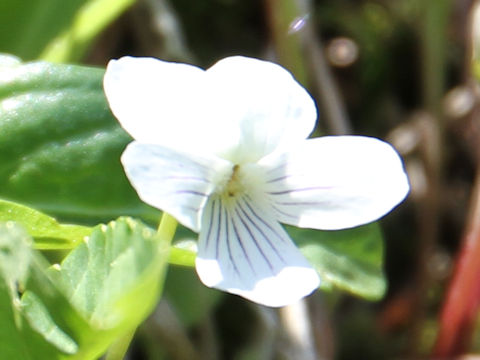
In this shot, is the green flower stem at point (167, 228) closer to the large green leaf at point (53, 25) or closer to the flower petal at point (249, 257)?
the flower petal at point (249, 257)

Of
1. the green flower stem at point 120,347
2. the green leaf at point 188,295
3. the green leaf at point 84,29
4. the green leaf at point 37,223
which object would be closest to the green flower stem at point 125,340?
the green flower stem at point 120,347

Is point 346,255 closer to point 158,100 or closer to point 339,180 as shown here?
point 339,180

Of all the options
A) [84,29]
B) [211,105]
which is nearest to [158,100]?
[211,105]

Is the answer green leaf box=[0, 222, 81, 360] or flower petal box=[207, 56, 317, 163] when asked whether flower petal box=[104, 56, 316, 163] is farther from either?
green leaf box=[0, 222, 81, 360]

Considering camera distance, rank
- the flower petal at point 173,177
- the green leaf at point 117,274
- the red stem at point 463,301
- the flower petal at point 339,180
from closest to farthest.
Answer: the green leaf at point 117,274 → the flower petal at point 173,177 → the flower petal at point 339,180 → the red stem at point 463,301

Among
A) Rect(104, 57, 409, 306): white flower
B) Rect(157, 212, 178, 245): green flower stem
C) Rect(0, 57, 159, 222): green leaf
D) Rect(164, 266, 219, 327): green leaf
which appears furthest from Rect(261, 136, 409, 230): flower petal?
Rect(164, 266, 219, 327): green leaf

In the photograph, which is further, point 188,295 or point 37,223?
point 188,295
